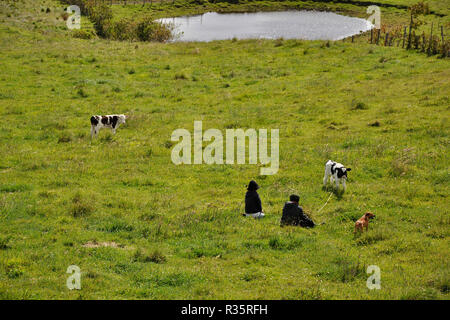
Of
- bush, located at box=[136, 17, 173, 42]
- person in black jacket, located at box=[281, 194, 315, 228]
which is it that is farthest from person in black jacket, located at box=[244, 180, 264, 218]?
bush, located at box=[136, 17, 173, 42]

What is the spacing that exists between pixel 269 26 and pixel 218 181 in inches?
2342

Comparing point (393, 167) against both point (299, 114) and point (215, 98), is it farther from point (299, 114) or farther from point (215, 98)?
point (215, 98)

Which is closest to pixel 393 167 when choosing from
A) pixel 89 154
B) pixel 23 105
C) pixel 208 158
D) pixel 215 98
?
pixel 208 158

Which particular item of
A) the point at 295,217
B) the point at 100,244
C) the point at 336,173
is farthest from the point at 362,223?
the point at 100,244

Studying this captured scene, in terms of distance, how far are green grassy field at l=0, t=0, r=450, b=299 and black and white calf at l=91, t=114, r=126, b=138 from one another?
0.55m

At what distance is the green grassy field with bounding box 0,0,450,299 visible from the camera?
1113 cm

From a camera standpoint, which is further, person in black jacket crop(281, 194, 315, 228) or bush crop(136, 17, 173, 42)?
bush crop(136, 17, 173, 42)

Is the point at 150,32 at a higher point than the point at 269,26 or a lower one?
lower

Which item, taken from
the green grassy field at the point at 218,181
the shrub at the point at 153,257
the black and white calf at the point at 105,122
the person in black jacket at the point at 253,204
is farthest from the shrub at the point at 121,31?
the shrub at the point at 153,257

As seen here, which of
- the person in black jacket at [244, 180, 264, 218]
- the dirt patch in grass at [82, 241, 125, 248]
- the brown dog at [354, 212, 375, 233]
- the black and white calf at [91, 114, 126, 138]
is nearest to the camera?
the dirt patch in grass at [82, 241, 125, 248]

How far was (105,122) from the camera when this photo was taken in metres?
25.1

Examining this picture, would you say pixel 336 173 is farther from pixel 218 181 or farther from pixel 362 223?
pixel 218 181

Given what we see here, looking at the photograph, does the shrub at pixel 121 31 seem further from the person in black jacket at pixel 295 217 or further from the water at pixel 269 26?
the person in black jacket at pixel 295 217

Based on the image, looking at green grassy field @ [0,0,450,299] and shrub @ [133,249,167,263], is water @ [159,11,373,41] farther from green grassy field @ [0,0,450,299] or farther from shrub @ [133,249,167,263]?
shrub @ [133,249,167,263]
